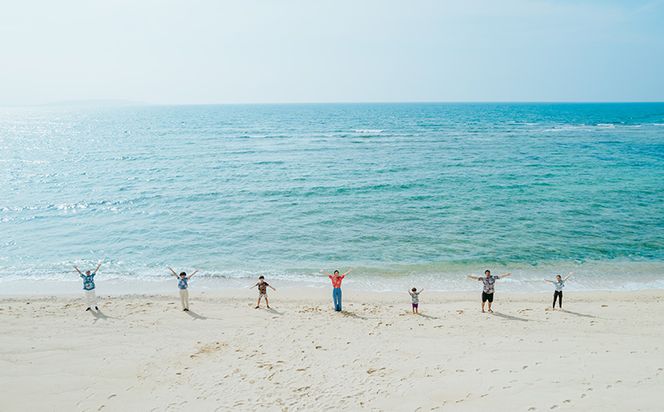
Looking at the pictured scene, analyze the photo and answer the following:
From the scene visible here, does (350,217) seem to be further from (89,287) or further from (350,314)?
(89,287)

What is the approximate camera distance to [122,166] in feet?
162

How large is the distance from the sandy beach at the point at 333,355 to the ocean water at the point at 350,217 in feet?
13.1

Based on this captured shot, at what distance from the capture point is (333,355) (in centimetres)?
1154

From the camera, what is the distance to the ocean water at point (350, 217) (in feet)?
67.7

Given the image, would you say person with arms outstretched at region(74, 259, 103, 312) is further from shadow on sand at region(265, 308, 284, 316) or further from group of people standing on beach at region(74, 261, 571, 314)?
shadow on sand at region(265, 308, 284, 316)

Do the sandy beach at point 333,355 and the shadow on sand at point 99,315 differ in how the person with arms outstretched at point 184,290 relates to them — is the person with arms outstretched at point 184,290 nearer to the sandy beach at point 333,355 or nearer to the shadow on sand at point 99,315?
the sandy beach at point 333,355

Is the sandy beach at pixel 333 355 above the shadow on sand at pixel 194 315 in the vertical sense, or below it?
above

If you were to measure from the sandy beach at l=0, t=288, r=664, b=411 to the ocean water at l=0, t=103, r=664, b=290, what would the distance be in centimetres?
398

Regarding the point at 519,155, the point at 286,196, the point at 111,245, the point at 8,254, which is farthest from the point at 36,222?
the point at 519,155

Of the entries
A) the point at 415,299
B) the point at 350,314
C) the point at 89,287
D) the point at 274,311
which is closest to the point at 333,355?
the point at 350,314

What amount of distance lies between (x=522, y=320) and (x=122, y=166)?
1904 inches

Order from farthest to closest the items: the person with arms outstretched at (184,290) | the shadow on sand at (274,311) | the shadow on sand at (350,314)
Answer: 1. the shadow on sand at (274,311)
2. the person with arms outstretched at (184,290)
3. the shadow on sand at (350,314)

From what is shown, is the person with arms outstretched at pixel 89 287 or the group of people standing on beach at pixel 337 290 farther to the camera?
the person with arms outstretched at pixel 89 287

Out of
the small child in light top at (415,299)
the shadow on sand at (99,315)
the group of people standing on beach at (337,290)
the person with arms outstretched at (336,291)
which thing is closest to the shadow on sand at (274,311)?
the group of people standing on beach at (337,290)
